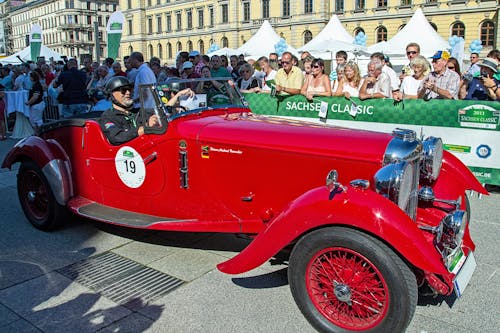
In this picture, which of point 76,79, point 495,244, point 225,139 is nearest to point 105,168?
point 225,139

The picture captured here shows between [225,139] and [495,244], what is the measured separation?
9.54 feet

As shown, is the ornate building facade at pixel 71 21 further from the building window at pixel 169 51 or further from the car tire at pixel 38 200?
the car tire at pixel 38 200

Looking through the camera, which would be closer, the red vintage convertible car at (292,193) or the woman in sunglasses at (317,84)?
the red vintage convertible car at (292,193)

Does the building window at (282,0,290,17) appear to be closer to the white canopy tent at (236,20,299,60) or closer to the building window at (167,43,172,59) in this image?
the building window at (167,43,172,59)

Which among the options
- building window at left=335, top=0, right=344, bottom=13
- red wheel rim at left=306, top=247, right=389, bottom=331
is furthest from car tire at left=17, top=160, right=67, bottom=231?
building window at left=335, top=0, right=344, bottom=13

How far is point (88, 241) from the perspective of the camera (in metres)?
4.56

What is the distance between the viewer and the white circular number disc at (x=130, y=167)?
4.06 meters

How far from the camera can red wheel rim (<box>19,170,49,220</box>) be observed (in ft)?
16.3

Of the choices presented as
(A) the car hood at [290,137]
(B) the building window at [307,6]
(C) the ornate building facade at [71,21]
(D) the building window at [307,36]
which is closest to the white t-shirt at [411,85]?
(A) the car hood at [290,137]

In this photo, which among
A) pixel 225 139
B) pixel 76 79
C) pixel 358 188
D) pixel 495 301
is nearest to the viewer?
pixel 358 188

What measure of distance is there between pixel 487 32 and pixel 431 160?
151ft

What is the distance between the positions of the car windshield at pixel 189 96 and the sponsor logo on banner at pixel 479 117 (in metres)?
3.58

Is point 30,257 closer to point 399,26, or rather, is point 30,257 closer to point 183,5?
point 399,26

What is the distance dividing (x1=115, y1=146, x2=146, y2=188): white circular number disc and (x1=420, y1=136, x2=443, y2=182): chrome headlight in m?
2.46
